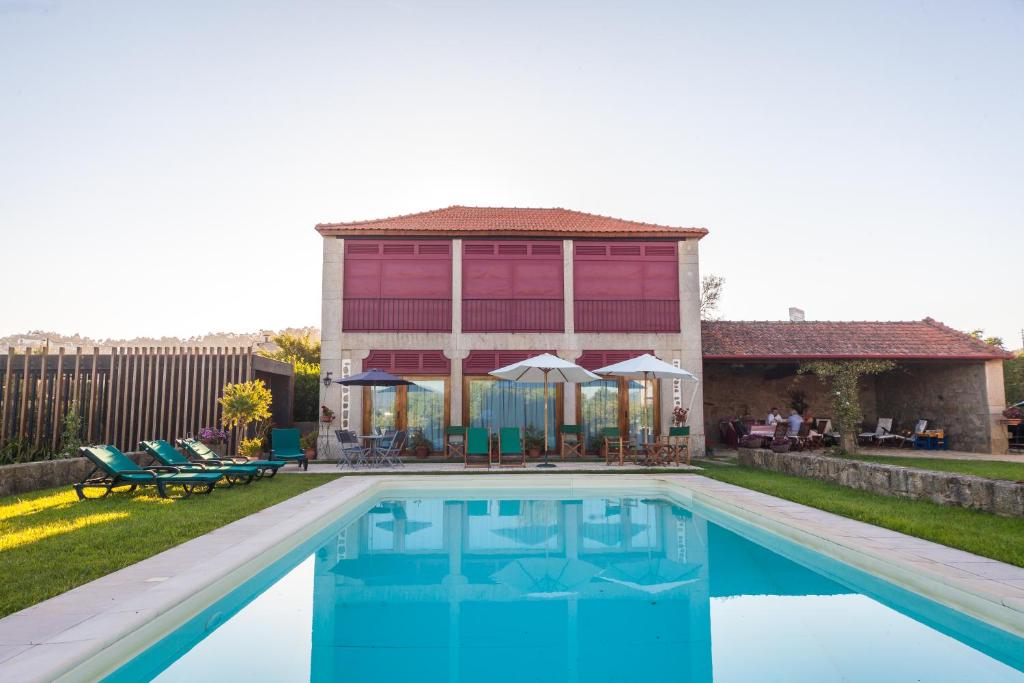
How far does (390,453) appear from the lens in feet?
47.7

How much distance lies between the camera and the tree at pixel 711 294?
3297cm

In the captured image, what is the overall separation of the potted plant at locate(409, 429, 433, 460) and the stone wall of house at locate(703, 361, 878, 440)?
921 centimetres

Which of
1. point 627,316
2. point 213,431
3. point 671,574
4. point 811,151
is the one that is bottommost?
point 671,574

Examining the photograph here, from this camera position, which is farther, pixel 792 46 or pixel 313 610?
pixel 792 46

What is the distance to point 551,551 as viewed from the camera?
6.33 meters

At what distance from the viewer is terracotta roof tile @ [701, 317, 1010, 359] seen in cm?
1659

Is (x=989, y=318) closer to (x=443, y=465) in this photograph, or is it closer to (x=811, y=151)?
(x=811, y=151)

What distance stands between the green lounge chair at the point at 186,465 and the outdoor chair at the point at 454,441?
491 cm

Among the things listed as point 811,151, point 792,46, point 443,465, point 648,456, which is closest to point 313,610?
point 443,465

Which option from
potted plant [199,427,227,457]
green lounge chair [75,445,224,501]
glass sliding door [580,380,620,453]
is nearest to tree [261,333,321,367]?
potted plant [199,427,227,457]

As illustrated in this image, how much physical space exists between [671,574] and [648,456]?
8234mm

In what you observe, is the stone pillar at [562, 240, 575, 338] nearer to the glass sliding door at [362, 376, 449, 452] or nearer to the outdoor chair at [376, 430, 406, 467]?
the glass sliding door at [362, 376, 449, 452]

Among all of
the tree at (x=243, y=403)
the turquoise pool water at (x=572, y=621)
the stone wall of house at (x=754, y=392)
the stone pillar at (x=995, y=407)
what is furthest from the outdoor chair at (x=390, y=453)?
the stone pillar at (x=995, y=407)

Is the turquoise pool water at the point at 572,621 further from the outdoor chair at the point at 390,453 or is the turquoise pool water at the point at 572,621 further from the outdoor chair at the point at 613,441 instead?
the outdoor chair at the point at 613,441
